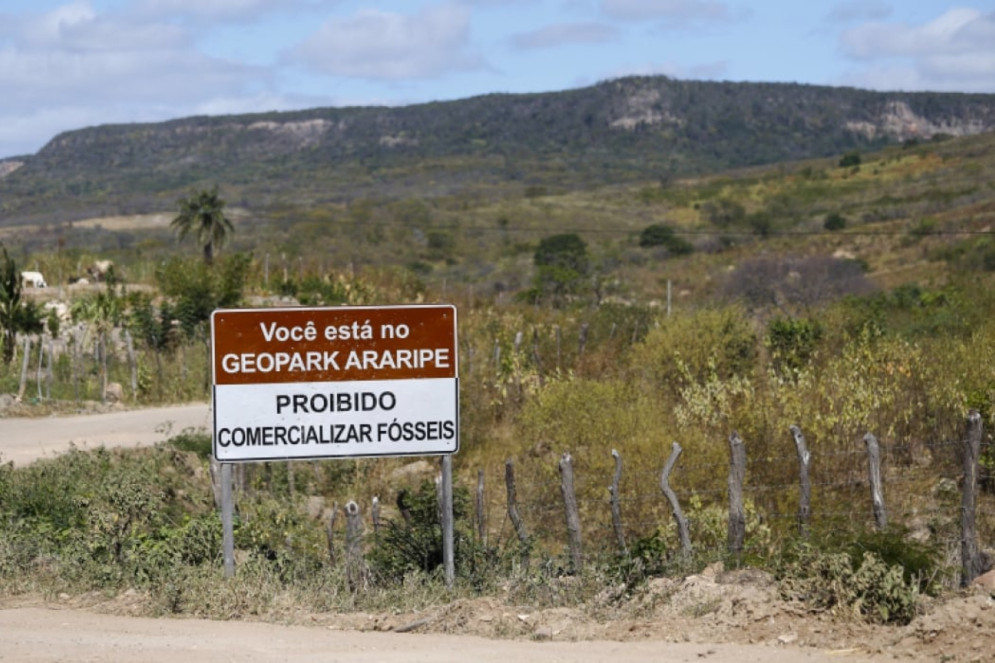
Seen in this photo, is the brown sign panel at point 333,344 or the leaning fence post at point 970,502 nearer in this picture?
the brown sign panel at point 333,344

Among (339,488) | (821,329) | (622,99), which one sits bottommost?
(339,488)

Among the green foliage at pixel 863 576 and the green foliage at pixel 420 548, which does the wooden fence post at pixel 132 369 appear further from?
the green foliage at pixel 863 576

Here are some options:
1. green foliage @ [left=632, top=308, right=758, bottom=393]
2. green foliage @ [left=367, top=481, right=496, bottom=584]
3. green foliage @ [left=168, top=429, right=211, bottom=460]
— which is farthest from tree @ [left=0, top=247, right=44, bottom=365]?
green foliage @ [left=367, top=481, right=496, bottom=584]

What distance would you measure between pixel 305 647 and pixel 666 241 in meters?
64.5

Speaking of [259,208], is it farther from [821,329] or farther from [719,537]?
[719,537]

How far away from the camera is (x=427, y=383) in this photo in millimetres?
10562

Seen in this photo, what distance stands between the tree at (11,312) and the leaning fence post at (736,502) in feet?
78.2

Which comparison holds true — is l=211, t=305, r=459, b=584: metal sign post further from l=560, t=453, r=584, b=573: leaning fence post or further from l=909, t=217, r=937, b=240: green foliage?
l=909, t=217, r=937, b=240: green foliage

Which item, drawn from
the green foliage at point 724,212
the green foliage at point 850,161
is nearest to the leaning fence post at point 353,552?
the green foliage at point 724,212

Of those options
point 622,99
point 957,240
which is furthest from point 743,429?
point 622,99

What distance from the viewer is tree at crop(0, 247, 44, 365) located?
31172mm

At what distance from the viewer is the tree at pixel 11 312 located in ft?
102

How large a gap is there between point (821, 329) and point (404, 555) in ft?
56.3

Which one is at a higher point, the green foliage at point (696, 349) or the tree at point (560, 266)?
the tree at point (560, 266)
